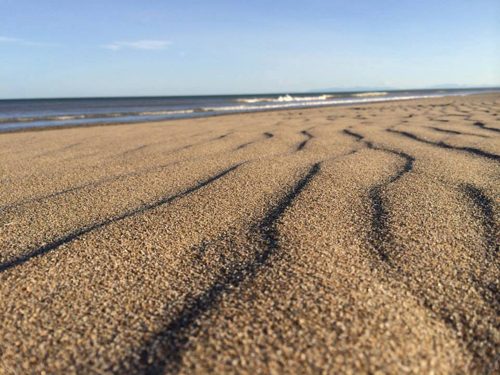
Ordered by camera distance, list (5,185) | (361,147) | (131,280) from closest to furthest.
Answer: (131,280) → (5,185) → (361,147)

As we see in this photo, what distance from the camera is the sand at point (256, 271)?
2.38 feet

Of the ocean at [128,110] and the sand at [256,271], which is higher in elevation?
the sand at [256,271]

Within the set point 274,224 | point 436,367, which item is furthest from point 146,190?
point 436,367

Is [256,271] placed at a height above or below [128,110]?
above

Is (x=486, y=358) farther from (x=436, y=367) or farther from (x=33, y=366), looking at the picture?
(x=33, y=366)

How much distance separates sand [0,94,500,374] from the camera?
2.38 ft

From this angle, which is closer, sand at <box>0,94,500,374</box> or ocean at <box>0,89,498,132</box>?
sand at <box>0,94,500,374</box>

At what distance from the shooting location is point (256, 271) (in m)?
1.00

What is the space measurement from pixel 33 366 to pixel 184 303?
0.30 metres

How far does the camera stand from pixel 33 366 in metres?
0.72

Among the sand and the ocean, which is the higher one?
the sand

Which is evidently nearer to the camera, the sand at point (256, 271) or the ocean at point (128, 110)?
the sand at point (256, 271)

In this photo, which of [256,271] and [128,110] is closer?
[256,271]

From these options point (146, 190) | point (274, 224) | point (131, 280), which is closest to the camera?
point (131, 280)
